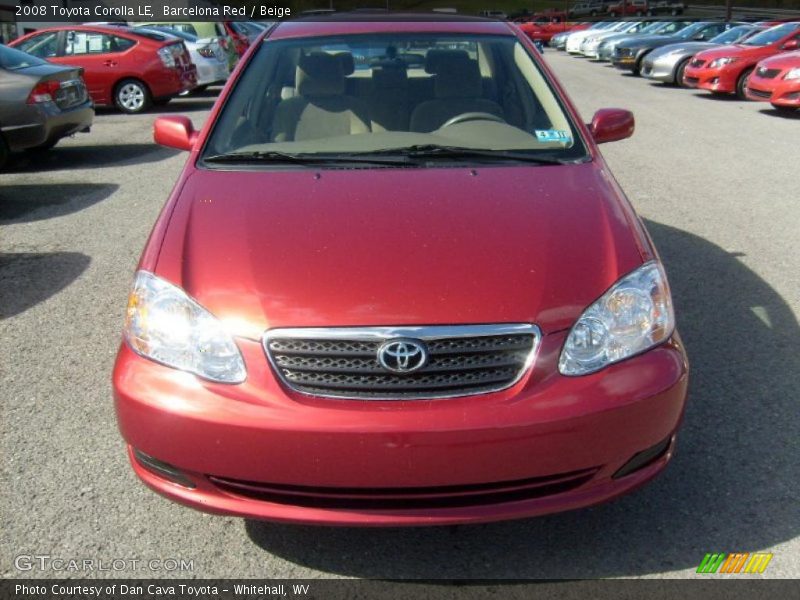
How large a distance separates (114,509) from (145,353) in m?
0.73

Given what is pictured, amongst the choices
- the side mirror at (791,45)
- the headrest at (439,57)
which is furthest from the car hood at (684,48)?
the headrest at (439,57)

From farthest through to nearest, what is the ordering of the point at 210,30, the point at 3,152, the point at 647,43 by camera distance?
the point at 647,43
the point at 210,30
the point at 3,152

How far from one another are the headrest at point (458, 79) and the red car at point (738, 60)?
13.5 meters

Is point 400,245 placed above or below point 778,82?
above

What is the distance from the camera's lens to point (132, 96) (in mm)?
15688

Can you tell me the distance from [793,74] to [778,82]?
291 mm

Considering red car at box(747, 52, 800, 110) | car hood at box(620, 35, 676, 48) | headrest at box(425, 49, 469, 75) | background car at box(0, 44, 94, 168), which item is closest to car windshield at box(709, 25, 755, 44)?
car hood at box(620, 35, 676, 48)

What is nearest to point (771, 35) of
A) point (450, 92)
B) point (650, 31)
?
point (650, 31)

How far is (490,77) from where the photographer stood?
4.46 m

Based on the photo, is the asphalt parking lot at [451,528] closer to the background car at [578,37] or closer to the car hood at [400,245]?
the car hood at [400,245]

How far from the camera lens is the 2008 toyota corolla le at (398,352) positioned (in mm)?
2574

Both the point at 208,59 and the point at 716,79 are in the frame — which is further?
the point at 208,59

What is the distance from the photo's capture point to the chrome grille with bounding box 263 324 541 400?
2625 mm

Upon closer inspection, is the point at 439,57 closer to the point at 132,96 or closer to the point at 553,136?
the point at 553,136
